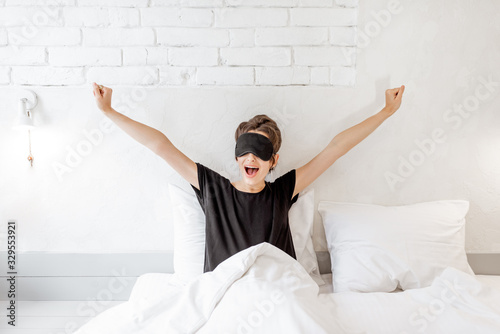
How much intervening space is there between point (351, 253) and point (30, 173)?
5.29 feet

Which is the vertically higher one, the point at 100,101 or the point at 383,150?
the point at 100,101

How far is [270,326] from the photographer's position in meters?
0.99

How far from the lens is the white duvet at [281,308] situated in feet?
3.36

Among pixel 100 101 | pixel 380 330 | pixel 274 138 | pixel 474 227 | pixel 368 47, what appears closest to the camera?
pixel 380 330

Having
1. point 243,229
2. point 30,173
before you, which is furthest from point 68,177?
point 243,229

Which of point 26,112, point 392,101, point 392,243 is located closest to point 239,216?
point 392,243

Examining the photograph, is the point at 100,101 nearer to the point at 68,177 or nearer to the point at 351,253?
the point at 68,177

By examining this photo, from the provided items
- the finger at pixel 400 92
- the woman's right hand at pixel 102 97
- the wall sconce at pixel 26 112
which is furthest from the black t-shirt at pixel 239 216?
the wall sconce at pixel 26 112

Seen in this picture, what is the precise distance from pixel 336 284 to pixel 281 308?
566mm

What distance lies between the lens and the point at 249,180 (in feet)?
4.75

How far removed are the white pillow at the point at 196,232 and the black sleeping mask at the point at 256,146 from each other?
343 mm

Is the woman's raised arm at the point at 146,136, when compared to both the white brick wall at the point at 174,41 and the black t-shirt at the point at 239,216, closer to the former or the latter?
the black t-shirt at the point at 239,216

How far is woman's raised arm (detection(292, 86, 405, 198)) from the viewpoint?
1.52 meters

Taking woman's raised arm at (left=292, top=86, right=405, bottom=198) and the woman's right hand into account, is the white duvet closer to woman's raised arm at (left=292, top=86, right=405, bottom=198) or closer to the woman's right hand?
woman's raised arm at (left=292, top=86, right=405, bottom=198)
